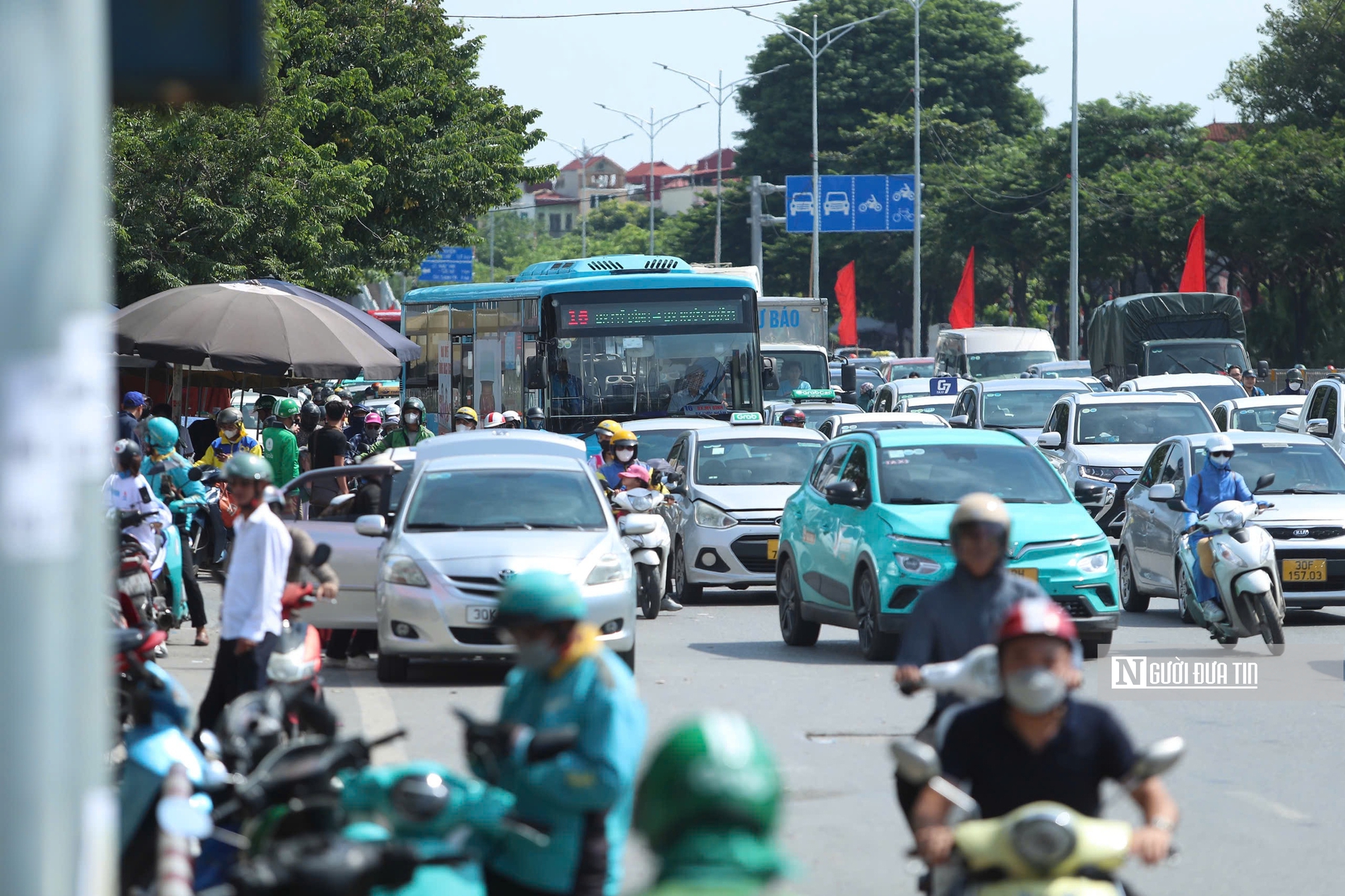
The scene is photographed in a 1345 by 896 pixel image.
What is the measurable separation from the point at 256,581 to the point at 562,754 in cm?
408

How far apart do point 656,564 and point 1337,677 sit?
5813 millimetres

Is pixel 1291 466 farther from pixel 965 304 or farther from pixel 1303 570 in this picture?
pixel 965 304

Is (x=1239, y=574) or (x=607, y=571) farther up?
(x=607, y=571)

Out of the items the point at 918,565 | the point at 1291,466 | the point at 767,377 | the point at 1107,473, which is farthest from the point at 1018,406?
the point at 918,565

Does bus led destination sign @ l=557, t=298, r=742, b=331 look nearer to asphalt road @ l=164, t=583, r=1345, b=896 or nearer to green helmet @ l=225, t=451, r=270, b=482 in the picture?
asphalt road @ l=164, t=583, r=1345, b=896

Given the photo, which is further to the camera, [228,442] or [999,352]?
[999,352]

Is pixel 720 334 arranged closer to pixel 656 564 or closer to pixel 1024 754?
pixel 656 564

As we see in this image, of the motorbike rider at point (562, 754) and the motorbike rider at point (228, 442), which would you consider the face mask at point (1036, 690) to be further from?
the motorbike rider at point (228, 442)

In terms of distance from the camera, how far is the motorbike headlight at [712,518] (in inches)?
723

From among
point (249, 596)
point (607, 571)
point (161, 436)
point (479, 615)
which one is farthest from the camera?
point (161, 436)

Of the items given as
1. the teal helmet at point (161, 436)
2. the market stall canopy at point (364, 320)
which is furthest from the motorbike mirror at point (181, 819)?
the market stall canopy at point (364, 320)

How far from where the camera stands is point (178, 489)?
52.0 ft

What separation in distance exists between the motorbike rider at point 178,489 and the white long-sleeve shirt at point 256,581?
616 cm

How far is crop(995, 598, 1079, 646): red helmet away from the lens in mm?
4668
